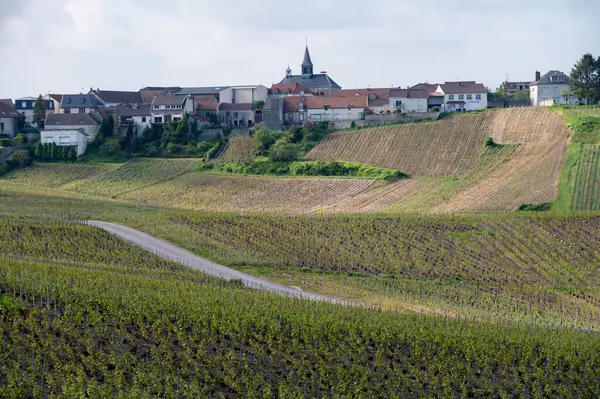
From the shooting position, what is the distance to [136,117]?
303ft

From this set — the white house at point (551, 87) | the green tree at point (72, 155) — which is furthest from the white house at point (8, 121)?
the white house at point (551, 87)

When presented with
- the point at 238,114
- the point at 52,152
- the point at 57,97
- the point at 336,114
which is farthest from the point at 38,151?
the point at 336,114

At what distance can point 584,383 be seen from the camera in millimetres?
30109

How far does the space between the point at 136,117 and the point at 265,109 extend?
37.3 feet

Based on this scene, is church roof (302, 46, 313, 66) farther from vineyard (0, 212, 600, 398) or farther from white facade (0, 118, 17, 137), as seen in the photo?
vineyard (0, 212, 600, 398)

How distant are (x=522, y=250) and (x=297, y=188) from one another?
2698 cm

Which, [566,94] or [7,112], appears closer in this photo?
[566,94]

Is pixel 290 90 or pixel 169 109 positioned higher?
pixel 290 90

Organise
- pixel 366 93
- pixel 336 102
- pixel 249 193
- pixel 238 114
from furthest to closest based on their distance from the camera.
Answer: pixel 366 93 → pixel 238 114 → pixel 336 102 → pixel 249 193

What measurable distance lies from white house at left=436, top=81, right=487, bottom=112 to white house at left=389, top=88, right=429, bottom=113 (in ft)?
6.45

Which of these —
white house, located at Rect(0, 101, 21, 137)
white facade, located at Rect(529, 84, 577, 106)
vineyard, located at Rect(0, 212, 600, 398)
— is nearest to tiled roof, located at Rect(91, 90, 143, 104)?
white house, located at Rect(0, 101, 21, 137)

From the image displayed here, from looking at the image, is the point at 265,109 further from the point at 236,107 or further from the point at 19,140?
the point at 19,140

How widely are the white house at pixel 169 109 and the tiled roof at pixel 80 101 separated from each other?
8.38 metres

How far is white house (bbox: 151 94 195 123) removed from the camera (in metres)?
92.1
